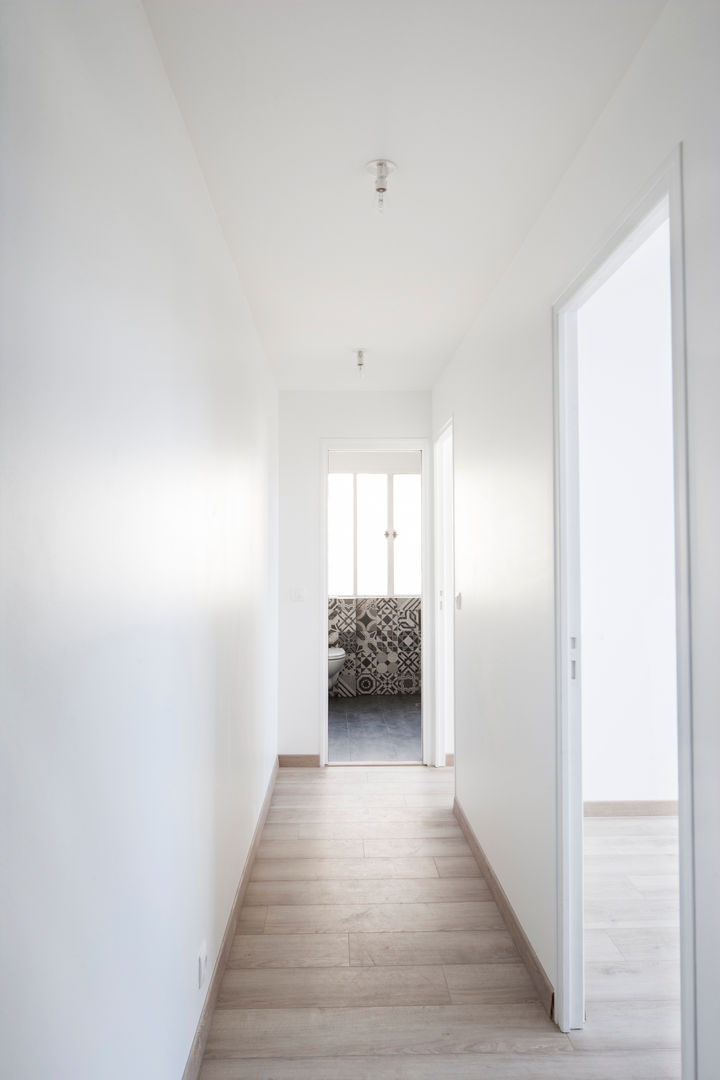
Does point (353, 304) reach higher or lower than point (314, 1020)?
higher

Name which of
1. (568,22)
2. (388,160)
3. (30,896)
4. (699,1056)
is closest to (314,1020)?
(699,1056)

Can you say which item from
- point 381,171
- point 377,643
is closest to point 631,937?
point 381,171

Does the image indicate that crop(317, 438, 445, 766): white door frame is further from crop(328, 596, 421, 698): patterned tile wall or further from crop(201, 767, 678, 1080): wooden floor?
crop(328, 596, 421, 698): patterned tile wall

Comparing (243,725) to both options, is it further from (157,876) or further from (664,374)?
(664,374)

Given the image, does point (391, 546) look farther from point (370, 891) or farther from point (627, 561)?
point (370, 891)

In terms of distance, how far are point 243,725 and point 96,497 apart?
6.32ft

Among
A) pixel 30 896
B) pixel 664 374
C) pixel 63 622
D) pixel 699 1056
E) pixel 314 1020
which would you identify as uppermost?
pixel 664 374

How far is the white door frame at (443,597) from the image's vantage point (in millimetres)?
4387

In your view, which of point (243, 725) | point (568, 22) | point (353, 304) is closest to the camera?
point (568, 22)

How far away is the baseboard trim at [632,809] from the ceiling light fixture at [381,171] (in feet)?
10.2

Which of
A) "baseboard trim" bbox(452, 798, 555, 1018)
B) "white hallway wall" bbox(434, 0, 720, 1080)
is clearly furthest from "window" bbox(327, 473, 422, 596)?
"baseboard trim" bbox(452, 798, 555, 1018)

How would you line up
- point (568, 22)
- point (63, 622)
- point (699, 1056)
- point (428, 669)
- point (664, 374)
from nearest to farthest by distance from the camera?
1. point (63, 622)
2. point (699, 1056)
3. point (568, 22)
4. point (664, 374)
5. point (428, 669)

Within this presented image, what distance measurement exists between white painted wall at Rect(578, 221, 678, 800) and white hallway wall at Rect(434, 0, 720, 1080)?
2.30ft

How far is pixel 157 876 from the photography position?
1.42m
